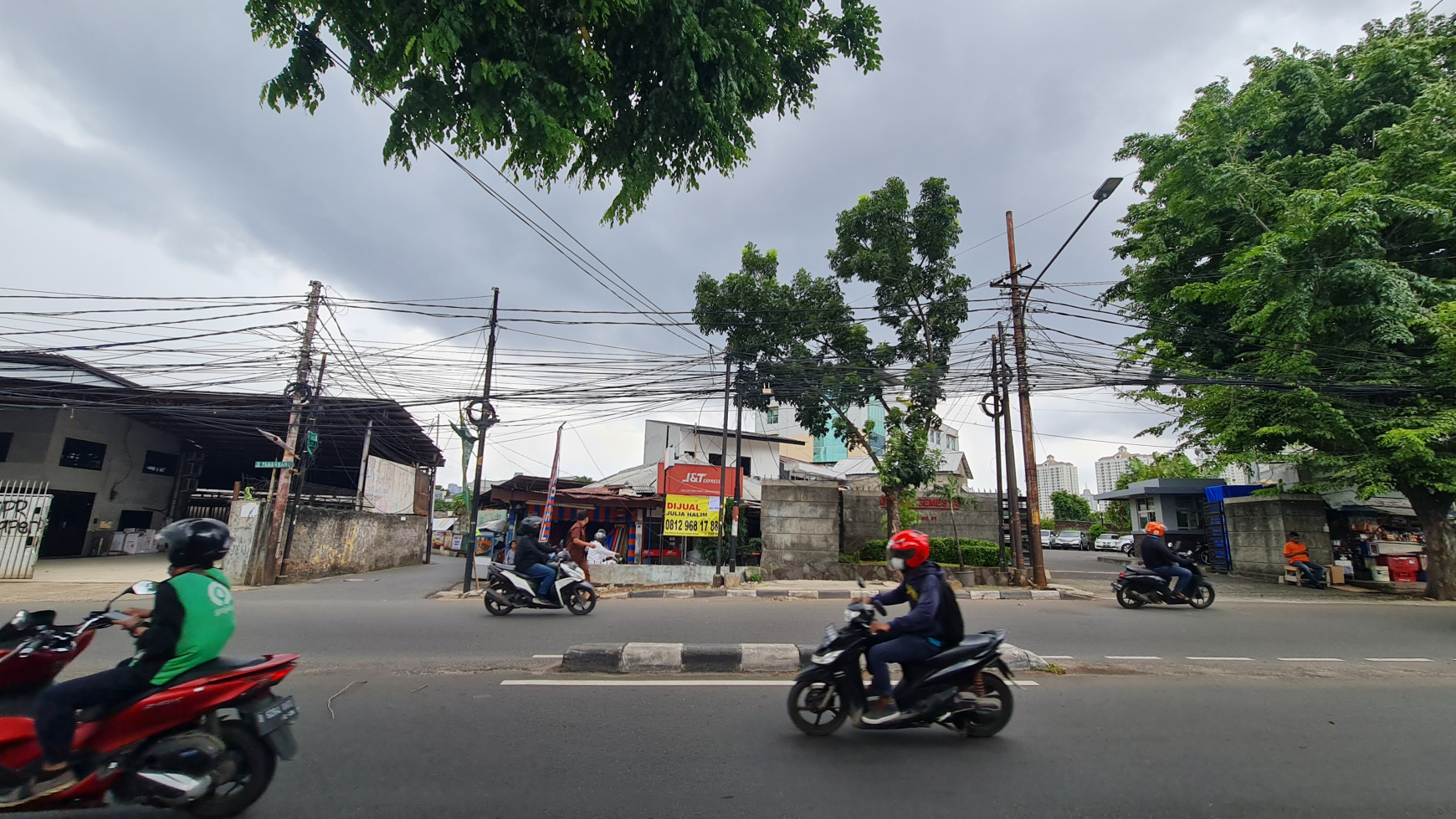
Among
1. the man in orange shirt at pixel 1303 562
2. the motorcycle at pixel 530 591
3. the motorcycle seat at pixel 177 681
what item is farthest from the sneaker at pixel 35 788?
the man in orange shirt at pixel 1303 562

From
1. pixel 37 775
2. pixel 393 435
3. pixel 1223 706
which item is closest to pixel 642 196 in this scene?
pixel 37 775

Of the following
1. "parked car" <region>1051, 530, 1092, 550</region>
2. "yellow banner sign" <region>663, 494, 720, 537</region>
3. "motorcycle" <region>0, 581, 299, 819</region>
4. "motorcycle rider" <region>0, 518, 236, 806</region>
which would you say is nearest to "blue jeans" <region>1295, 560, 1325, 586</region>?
"yellow banner sign" <region>663, 494, 720, 537</region>

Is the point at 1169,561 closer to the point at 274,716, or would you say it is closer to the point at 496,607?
the point at 496,607

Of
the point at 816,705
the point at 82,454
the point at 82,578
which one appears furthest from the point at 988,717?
the point at 82,454

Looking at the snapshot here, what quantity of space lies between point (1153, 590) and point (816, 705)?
9.60 m

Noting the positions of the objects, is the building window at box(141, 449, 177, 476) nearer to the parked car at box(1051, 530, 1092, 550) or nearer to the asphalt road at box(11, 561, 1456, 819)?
the asphalt road at box(11, 561, 1456, 819)

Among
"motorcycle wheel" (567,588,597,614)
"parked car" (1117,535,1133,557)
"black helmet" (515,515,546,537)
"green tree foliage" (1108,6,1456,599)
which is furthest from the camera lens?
"parked car" (1117,535,1133,557)

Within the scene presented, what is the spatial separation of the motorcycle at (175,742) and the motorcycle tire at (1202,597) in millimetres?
12707

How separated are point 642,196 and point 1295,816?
16.2 feet

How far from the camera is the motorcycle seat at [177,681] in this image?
9.61 feet

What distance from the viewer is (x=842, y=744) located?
161 inches

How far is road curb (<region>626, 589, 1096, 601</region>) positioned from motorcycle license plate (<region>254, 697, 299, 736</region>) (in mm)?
10441

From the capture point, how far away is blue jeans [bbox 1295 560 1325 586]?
50.9ft

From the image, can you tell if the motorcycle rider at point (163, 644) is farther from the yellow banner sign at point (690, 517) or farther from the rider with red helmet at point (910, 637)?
the yellow banner sign at point (690, 517)
